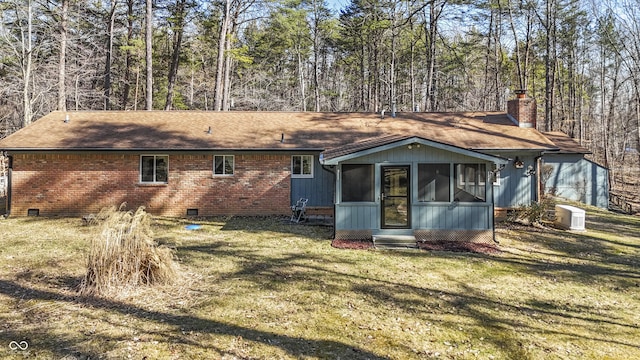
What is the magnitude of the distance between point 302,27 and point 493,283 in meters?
24.4

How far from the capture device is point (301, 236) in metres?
10.0

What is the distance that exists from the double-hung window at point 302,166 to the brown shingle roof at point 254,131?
439 millimetres

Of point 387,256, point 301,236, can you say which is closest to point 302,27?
point 301,236

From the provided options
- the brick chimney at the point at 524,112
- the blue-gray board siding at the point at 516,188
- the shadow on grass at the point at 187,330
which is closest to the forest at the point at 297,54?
the brick chimney at the point at 524,112

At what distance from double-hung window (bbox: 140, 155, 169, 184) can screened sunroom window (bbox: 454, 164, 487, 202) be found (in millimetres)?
9660

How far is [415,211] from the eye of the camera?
952 centimetres

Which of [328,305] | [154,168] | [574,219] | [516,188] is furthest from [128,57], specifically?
[574,219]

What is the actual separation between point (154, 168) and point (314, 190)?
572 centimetres

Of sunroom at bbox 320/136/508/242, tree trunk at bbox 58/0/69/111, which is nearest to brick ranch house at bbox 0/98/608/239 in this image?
sunroom at bbox 320/136/508/242

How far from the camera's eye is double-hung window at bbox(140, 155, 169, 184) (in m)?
12.7

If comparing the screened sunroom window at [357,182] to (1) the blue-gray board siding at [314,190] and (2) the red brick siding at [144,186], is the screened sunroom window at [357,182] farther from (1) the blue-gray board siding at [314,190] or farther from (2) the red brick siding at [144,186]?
(2) the red brick siding at [144,186]

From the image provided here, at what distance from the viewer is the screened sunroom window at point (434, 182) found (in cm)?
942

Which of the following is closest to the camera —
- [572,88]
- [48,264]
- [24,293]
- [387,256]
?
[24,293]

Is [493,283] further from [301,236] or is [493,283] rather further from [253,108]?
[253,108]
